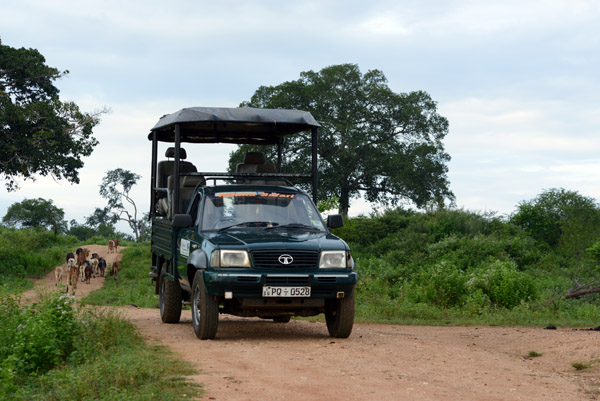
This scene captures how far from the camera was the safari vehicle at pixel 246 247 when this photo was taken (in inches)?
380

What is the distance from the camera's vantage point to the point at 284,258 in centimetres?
967

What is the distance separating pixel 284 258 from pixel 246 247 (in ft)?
1.70

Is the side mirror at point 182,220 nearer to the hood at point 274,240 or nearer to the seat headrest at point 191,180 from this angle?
the hood at point 274,240

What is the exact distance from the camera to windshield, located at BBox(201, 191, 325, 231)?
35.3 feet

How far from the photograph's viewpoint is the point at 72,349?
975 cm

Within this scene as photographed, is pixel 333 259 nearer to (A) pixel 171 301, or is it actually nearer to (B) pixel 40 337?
(B) pixel 40 337

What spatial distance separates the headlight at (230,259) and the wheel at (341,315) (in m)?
1.52

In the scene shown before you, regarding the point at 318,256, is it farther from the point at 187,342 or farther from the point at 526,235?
the point at 526,235

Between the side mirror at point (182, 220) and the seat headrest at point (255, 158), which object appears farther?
the seat headrest at point (255, 158)

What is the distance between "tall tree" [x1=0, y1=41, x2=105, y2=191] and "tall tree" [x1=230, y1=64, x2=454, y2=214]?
1624cm

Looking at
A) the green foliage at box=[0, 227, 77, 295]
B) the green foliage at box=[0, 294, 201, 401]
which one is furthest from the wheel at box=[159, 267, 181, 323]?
the green foliage at box=[0, 227, 77, 295]

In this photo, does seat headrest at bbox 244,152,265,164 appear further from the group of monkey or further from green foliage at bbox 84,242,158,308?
the group of monkey

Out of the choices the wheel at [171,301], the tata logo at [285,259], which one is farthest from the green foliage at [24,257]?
the tata logo at [285,259]

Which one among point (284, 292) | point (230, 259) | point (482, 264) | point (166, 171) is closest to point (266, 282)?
point (284, 292)
